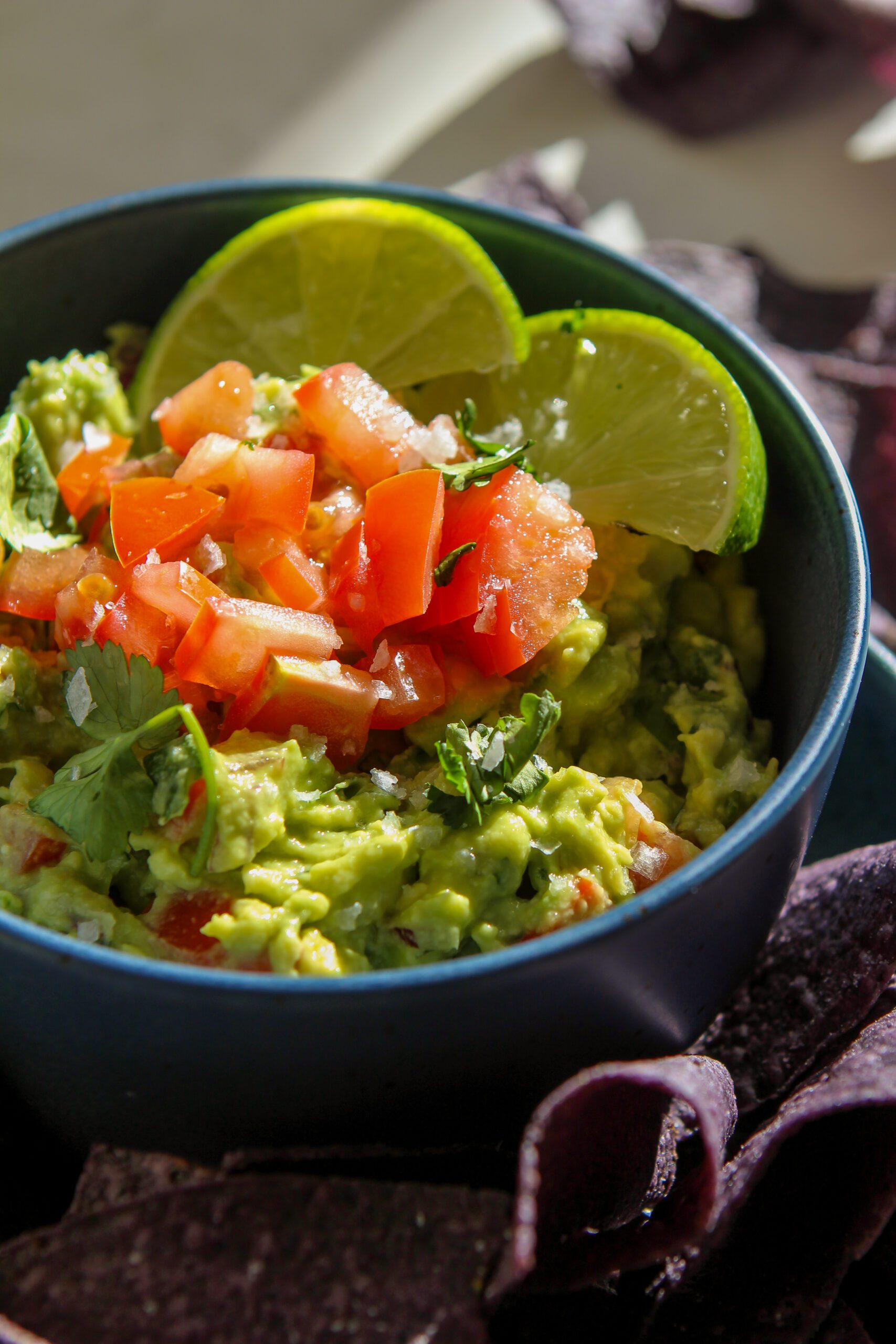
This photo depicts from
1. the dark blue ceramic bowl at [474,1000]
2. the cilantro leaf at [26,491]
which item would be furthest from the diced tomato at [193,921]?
the cilantro leaf at [26,491]

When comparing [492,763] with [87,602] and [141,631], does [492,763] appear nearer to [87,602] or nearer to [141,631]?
[141,631]

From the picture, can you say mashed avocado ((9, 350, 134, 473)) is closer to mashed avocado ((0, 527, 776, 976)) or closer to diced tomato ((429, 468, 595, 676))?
mashed avocado ((0, 527, 776, 976))

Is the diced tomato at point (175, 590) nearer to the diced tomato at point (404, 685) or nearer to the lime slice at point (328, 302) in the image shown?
the diced tomato at point (404, 685)

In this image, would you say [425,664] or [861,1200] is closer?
[861,1200]

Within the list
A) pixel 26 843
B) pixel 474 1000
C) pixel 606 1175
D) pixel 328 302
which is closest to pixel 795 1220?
pixel 606 1175

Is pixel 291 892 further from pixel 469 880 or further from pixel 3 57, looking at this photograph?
pixel 3 57

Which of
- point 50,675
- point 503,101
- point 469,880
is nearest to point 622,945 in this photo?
point 469,880

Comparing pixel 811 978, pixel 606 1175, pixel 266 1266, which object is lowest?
pixel 811 978
